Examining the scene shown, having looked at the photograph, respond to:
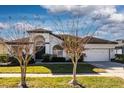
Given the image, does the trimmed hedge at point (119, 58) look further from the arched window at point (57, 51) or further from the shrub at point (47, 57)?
the shrub at point (47, 57)

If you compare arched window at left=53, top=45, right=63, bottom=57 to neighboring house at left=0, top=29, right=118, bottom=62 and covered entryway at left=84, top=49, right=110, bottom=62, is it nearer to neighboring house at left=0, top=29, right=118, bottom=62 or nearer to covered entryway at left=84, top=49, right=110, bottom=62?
neighboring house at left=0, top=29, right=118, bottom=62

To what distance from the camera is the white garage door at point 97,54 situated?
36688 millimetres

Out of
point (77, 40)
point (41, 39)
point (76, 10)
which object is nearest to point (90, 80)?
point (77, 40)

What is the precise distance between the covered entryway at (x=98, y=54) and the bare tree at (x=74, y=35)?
57.7ft

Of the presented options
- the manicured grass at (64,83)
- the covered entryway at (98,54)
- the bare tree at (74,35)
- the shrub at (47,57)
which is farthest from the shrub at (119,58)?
the manicured grass at (64,83)

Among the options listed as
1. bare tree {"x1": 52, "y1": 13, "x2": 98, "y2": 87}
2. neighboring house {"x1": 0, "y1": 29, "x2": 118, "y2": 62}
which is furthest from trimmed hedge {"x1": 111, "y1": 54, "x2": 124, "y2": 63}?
bare tree {"x1": 52, "y1": 13, "x2": 98, "y2": 87}

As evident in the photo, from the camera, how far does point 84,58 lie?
119 feet

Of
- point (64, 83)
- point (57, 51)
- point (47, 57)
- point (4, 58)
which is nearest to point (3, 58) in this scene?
point (4, 58)

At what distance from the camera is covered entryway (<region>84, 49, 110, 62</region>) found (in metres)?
36.7

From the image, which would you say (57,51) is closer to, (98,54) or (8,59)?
(98,54)

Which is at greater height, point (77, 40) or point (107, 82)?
point (77, 40)
